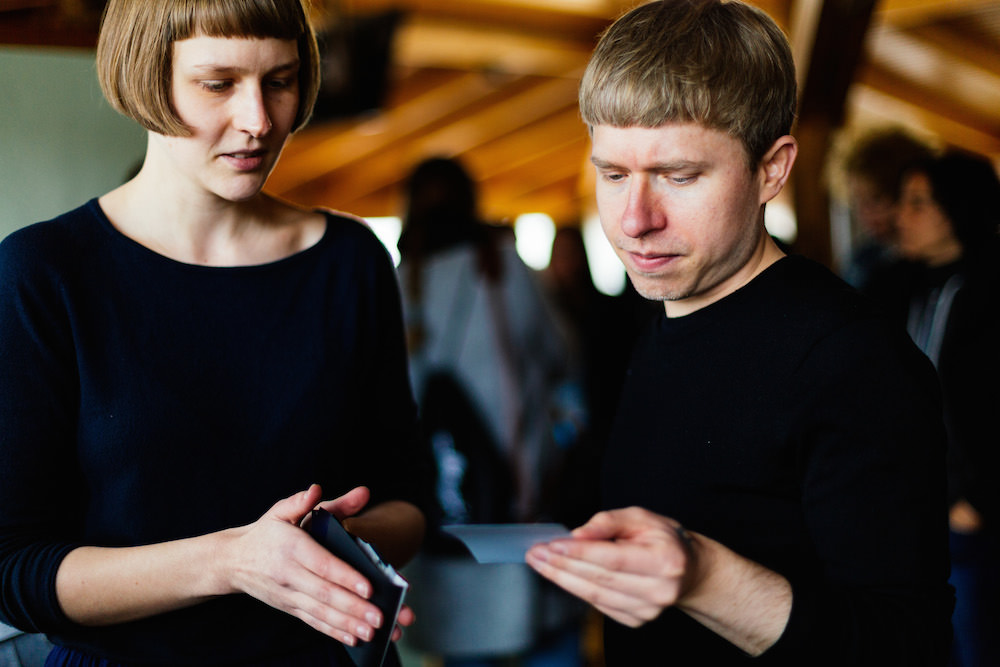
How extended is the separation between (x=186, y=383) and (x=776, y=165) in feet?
2.67

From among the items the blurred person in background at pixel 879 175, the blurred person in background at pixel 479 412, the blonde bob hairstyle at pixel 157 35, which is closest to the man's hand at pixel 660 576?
the blonde bob hairstyle at pixel 157 35

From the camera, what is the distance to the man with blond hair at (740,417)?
851 mm

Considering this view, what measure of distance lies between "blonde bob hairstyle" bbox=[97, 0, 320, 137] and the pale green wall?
0.32 meters

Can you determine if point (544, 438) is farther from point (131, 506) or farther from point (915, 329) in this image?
point (131, 506)

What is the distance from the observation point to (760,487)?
0.98 m

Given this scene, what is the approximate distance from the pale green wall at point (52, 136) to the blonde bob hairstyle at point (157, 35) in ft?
1.06

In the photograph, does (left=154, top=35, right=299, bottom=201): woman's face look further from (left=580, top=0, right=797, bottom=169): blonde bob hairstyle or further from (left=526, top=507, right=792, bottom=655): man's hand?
(left=526, top=507, right=792, bottom=655): man's hand

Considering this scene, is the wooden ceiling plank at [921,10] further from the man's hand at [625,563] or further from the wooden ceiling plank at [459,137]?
the man's hand at [625,563]

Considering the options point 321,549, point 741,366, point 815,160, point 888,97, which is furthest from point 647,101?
point 888,97

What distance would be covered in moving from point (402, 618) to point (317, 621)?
93 millimetres

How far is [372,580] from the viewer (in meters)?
0.88

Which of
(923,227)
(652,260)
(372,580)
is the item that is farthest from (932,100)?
(372,580)

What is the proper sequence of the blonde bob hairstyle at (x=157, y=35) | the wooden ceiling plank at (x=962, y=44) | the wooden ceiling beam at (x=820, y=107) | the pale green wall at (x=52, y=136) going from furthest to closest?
the wooden ceiling plank at (x=962, y=44), the wooden ceiling beam at (x=820, y=107), the pale green wall at (x=52, y=136), the blonde bob hairstyle at (x=157, y=35)

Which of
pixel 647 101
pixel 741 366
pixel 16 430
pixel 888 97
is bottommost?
pixel 888 97
